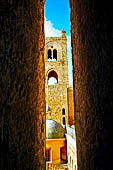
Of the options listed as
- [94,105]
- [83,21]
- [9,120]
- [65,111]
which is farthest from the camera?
[65,111]

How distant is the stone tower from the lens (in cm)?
1609

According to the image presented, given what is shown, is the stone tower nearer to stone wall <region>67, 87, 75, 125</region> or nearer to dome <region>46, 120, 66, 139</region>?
stone wall <region>67, 87, 75, 125</region>

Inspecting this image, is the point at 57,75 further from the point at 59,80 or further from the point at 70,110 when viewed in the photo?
the point at 70,110

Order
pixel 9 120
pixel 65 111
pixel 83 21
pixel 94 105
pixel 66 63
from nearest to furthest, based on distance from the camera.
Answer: pixel 9 120
pixel 94 105
pixel 83 21
pixel 65 111
pixel 66 63

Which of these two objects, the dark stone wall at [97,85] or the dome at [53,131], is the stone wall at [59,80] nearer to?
the dome at [53,131]

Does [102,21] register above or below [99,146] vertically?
above

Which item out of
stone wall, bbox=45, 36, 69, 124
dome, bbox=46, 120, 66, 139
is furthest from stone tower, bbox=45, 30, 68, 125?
dome, bbox=46, 120, 66, 139

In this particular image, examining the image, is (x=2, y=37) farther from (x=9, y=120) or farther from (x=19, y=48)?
(x=9, y=120)

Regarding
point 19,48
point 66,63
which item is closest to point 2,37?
point 19,48

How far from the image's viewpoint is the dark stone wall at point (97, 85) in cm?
68

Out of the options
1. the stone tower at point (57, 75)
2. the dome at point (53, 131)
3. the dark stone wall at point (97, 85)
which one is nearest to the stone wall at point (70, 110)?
the stone tower at point (57, 75)

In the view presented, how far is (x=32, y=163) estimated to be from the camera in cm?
76

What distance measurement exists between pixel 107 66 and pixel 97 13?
278mm

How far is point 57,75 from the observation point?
1716 centimetres
